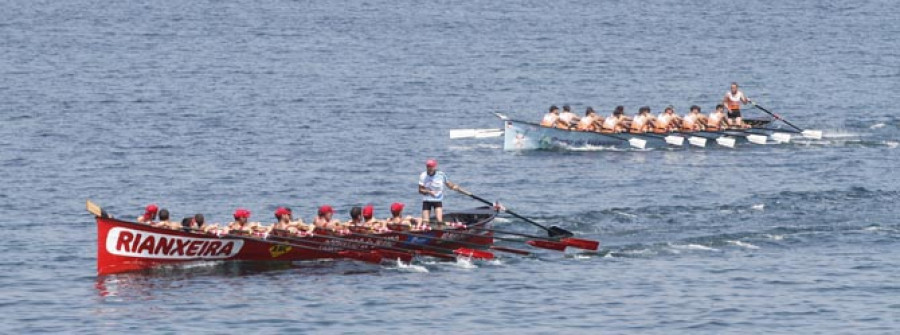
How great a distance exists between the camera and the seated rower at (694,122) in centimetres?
7394

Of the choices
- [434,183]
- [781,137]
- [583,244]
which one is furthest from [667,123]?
[434,183]

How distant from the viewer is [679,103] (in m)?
93.4

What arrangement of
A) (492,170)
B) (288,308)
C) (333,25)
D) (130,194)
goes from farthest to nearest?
(333,25)
(492,170)
(130,194)
(288,308)

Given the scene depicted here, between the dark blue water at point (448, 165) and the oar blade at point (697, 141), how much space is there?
85cm

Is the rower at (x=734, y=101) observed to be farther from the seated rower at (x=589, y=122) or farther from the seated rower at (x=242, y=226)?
the seated rower at (x=242, y=226)

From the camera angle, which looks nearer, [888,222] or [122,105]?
[888,222]

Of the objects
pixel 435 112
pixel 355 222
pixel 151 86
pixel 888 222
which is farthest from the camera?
pixel 151 86

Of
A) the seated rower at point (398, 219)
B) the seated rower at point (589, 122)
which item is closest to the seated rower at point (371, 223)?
the seated rower at point (398, 219)

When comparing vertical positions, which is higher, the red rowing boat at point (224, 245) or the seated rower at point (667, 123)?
the seated rower at point (667, 123)

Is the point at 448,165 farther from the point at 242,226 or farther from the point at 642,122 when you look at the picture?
the point at 242,226

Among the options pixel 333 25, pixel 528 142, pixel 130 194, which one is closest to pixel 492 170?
pixel 528 142

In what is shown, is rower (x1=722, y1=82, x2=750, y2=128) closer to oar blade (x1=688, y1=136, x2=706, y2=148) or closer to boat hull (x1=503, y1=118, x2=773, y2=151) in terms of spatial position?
oar blade (x1=688, y1=136, x2=706, y2=148)

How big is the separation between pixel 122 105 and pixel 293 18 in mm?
51136

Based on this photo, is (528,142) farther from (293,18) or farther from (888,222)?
(293,18)
